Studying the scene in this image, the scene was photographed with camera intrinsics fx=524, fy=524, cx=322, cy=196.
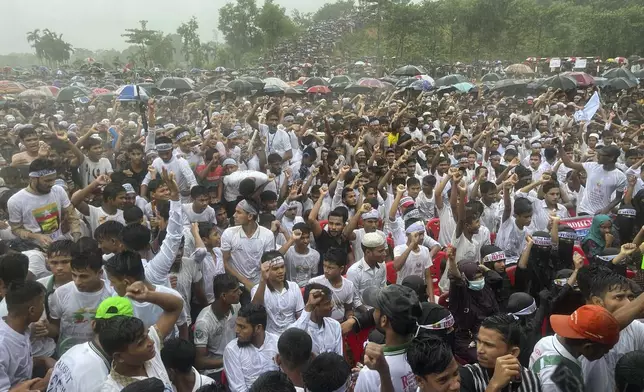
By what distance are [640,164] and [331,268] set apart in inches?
246

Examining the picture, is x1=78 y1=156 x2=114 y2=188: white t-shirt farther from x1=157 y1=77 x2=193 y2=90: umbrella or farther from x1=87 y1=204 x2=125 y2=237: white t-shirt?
x1=157 y1=77 x2=193 y2=90: umbrella

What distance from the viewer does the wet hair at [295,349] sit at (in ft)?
11.8

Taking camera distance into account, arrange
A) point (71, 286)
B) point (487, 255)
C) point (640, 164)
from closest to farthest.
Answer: point (71, 286), point (487, 255), point (640, 164)

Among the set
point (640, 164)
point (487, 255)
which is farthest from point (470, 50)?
point (487, 255)

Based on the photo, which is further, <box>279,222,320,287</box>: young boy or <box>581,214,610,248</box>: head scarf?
<box>581,214,610,248</box>: head scarf

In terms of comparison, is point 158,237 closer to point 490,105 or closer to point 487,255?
point 487,255

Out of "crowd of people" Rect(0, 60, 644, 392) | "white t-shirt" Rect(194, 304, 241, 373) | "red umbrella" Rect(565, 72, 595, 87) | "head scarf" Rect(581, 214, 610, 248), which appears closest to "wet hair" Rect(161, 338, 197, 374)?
"crowd of people" Rect(0, 60, 644, 392)

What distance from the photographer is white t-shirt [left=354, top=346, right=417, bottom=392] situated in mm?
3098

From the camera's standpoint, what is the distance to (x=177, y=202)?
477 cm

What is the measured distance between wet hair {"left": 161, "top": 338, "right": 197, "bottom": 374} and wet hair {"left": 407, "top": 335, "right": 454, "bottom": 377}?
164 cm

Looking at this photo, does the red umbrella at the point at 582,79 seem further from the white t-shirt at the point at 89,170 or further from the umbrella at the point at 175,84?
the white t-shirt at the point at 89,170

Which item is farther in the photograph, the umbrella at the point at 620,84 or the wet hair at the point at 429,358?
the umbrella at the point at 620,84

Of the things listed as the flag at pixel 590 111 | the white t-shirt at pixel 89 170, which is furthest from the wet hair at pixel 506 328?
the flag at pixel 590 111

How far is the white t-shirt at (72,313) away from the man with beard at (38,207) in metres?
1.50
